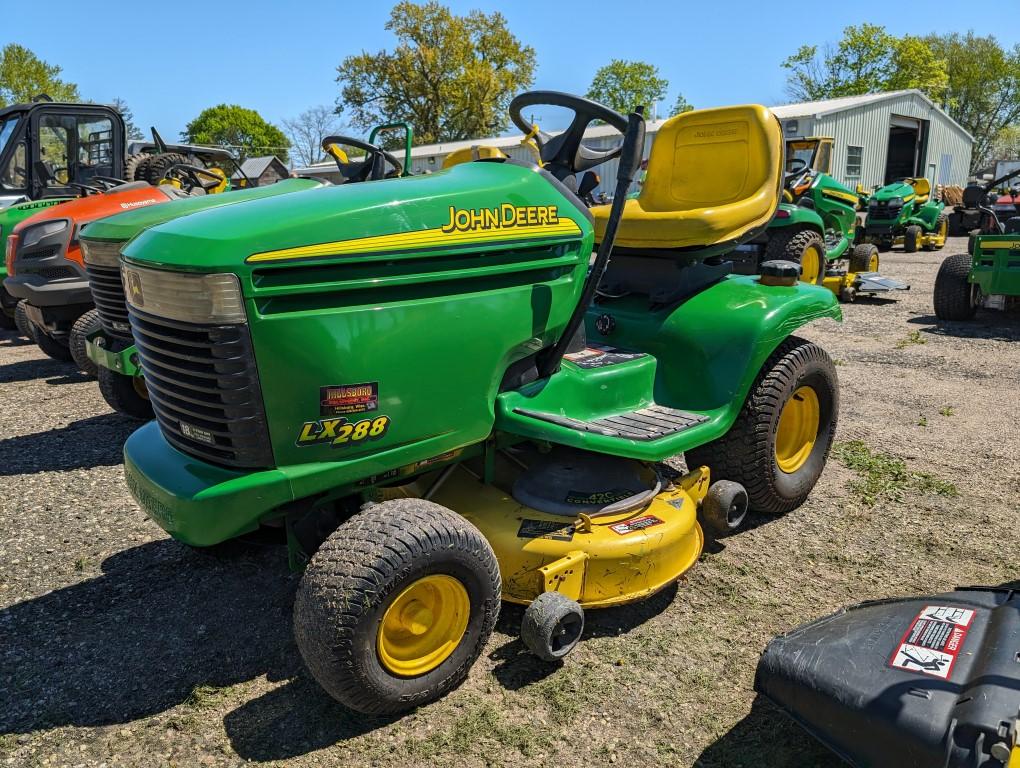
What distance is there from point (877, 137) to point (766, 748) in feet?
97.0

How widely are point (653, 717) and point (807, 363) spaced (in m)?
1.82

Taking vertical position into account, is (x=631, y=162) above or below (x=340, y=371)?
above

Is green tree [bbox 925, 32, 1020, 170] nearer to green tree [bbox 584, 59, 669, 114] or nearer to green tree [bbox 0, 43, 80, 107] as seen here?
green tree [bbox 584, 59, 669, 114]

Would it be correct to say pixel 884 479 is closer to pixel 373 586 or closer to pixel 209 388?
pixel 373 586

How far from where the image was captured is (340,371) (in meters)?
2.17

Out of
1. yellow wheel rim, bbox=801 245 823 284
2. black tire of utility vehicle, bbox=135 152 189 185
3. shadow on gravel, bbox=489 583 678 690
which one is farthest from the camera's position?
black tire of utility vehicle, bbox=135 152 189 185

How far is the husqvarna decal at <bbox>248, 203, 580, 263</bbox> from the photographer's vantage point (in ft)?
6.96

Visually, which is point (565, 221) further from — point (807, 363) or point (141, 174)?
point (141, 174)

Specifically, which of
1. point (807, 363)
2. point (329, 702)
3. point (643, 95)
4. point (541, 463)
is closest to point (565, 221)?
point (541, 463)

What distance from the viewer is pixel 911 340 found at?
7.23 meters

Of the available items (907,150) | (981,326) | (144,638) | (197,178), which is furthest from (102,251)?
(907,150)

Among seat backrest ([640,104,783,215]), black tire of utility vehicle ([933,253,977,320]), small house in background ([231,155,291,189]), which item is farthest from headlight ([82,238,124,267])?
black tire of utility vehicle ([933,253,977,320])

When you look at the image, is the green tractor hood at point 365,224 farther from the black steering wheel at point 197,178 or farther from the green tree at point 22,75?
the green tree at point 22,75

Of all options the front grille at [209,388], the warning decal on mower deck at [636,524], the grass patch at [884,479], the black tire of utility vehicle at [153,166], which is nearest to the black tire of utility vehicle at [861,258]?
the grass patch at [884,479]
